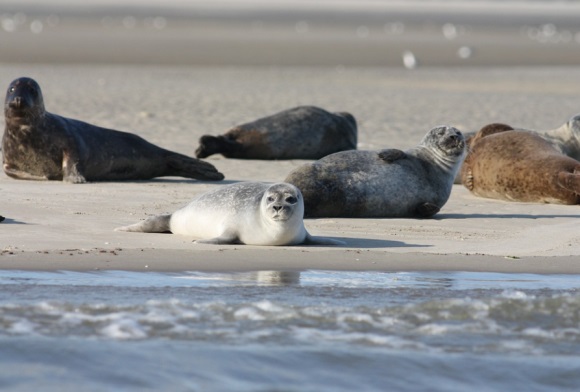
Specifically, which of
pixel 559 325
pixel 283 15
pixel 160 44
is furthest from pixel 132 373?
pixel 283 15

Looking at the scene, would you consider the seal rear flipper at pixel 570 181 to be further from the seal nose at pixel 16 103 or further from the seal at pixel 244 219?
the seal nose at pixel 16 103

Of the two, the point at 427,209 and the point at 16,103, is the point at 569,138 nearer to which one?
the point at 427,209

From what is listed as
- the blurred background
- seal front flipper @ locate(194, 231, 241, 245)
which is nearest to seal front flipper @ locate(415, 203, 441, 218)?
seal front flipper @ locate(194, 231, 241, 245)

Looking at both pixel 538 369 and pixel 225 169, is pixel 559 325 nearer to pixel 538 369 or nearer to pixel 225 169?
pixel 538 369

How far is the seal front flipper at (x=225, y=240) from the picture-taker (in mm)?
7680

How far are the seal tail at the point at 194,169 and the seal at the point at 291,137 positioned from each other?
5.22 ft

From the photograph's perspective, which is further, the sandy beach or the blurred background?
the blurred background

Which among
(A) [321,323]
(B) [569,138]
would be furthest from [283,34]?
(A) [321,323]

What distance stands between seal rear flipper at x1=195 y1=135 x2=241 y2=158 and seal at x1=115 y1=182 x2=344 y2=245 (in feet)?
13.8

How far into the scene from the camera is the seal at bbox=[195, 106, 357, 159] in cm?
1293

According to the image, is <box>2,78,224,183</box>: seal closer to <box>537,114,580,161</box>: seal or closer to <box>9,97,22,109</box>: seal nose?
<box>9,97,22,109</box>: seal nose

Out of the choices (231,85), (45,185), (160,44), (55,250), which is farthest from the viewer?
(160,44)

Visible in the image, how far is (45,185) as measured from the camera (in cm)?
1012

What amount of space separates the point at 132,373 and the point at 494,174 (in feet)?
19.2
